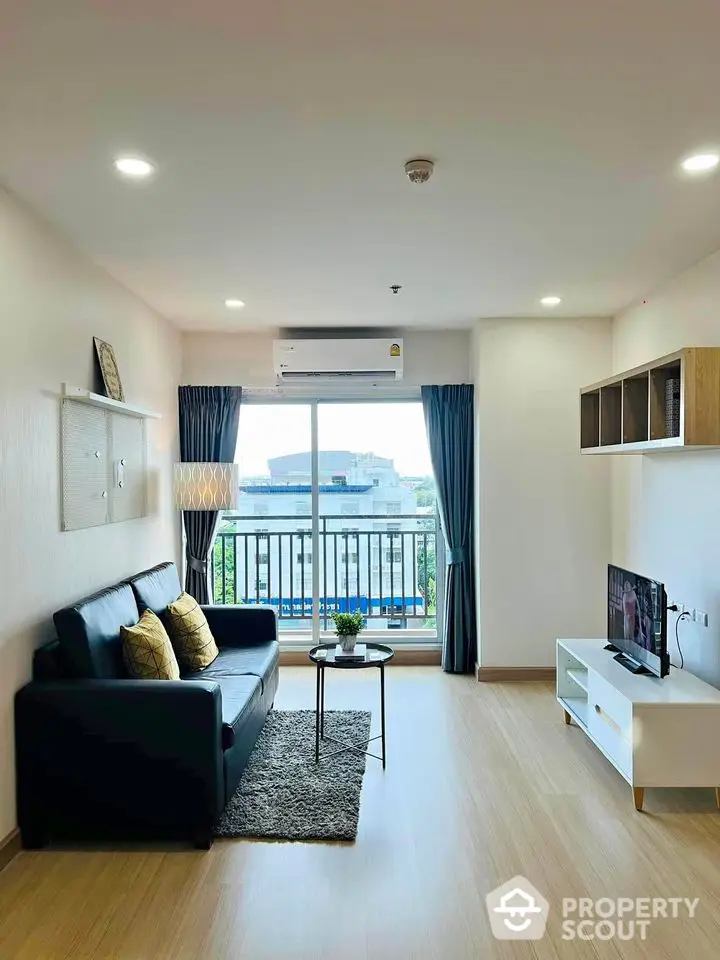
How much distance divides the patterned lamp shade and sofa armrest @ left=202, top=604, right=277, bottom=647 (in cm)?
74

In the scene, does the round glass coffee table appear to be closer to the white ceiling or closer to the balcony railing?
the balcony railing

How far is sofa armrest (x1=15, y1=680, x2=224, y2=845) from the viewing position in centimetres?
284

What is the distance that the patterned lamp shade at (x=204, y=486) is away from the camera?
15.4 ft

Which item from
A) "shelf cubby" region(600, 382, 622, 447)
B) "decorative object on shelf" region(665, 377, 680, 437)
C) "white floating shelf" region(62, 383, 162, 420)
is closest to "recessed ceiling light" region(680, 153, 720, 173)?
"decorative object on shelf" region(665, 377, 680, 437)

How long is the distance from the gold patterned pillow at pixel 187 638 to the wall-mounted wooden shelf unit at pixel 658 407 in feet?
8.40

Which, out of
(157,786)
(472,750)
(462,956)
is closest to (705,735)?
(472,750)

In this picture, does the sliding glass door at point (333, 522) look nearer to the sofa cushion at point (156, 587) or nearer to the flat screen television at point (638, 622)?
the sofa cushion at point (156, 587)

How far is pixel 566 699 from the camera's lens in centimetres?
420

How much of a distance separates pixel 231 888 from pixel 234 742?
0.62m

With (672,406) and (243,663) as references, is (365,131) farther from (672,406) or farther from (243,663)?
(243,663)

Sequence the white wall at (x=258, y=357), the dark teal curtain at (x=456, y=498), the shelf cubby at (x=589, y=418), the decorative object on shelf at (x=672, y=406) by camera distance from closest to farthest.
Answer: the decorative object on shelf at (x=672, y=406)
the shelf cubby at (x=589, y=418)
the dark teal curtain at (x=456, y=498)
the white wall at (x=258, y=357)

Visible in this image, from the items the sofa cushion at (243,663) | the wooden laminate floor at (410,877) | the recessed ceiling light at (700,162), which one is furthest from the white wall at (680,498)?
the sofa cushion at (243,663)

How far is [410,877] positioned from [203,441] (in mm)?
3693

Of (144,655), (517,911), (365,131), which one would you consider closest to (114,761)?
(144,655)
